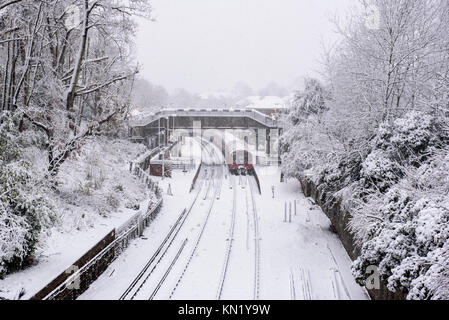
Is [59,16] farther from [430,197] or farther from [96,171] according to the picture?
[430,197]

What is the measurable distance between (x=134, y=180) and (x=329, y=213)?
12.0 meters

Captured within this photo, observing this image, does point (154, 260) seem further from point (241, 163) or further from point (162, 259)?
point (241, 163)

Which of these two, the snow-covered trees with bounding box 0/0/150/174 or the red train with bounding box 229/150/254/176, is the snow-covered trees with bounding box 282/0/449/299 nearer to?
the snow-covered trees with bounding box 0/0/150/174

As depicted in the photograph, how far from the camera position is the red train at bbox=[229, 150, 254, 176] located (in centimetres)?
3538

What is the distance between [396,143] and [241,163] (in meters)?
23.5

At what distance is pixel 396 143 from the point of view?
12547mm

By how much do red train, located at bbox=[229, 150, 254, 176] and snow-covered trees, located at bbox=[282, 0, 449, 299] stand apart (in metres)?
15.5

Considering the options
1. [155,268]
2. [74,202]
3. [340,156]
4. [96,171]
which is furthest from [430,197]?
[96,171]

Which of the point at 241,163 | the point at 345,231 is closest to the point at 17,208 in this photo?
the point at 345,231

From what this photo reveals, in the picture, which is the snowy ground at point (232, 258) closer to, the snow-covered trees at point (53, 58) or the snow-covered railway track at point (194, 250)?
the snow-covered railway track at point (194, 250)

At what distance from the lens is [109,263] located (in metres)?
12.8

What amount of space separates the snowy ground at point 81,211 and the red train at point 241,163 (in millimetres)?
14576

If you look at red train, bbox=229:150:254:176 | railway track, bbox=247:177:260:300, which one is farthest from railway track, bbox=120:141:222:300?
red train, bbox=229:150:254:176

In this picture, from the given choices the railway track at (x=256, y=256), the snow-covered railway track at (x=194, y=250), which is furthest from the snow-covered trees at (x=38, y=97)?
the railway track at (x=256, y=256)
